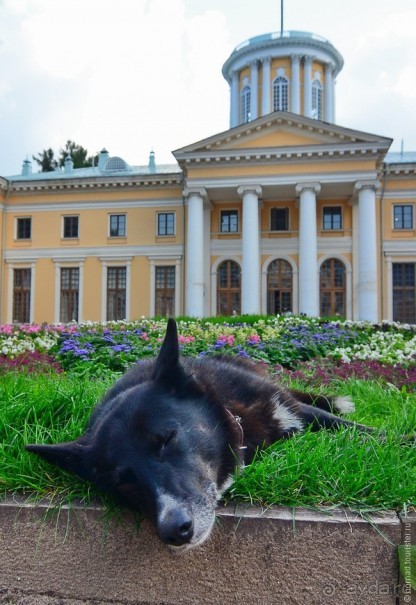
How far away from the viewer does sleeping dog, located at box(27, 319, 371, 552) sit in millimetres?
1763

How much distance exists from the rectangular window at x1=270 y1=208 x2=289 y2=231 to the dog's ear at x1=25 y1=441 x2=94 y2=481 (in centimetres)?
3415

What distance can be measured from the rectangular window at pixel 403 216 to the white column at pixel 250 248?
30.0 feet

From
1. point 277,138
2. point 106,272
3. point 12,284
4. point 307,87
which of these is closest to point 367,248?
point 277,138

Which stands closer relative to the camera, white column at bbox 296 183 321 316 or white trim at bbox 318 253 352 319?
white column at bbox 296 183 321 316

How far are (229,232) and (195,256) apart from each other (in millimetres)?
4369

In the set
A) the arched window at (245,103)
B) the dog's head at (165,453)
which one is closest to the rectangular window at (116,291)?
the arched window at (245,103)

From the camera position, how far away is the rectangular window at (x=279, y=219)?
1400 inches

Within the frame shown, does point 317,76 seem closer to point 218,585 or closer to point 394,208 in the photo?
point 394,208

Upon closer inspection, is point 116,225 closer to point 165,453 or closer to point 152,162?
point 152,162

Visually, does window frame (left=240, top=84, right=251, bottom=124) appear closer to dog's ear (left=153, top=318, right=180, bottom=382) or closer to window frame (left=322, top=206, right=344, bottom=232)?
window frame (left=322, top=206, right=344, bottom=232)

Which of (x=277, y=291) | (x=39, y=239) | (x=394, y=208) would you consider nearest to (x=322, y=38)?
(x=394, y=208)

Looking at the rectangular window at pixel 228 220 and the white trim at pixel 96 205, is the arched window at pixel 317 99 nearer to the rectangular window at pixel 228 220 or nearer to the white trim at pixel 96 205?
the rectangular window at pixel 228 220

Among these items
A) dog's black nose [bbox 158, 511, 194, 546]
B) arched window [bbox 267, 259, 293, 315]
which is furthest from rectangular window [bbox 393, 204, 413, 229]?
dog's black nose [bbox 158, 511, 194, 546]

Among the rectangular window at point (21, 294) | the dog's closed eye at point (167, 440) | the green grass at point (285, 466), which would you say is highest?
the rectangular window at point (21, 294)
